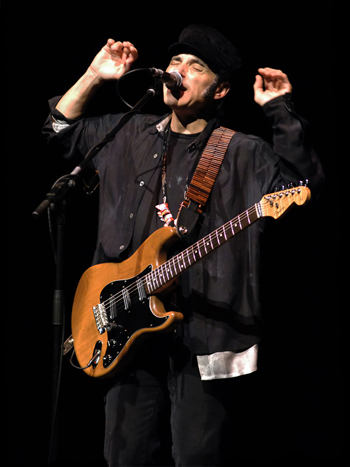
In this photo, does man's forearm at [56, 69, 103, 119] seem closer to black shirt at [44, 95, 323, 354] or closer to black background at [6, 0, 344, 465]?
black shirt at [44, 95, 323, 354]

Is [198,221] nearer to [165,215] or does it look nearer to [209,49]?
[165,215]

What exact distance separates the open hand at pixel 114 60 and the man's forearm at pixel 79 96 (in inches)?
1.3

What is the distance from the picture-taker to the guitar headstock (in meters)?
2.11

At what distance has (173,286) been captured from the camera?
7.92ft

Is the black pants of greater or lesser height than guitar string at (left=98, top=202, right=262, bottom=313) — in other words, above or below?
below

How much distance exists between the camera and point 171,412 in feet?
7.97

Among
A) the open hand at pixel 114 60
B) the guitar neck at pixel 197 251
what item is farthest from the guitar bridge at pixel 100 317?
the open hand at pixel 114 60

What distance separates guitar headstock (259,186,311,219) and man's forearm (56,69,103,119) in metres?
1.06

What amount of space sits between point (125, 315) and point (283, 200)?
0.81 meters

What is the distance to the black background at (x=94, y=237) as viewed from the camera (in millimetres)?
2877

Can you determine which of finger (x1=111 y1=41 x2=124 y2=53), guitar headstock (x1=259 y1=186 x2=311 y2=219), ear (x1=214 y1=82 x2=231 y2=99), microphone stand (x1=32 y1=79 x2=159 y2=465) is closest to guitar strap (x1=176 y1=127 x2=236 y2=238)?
ear (x1=214 y1=82 x2=231 y2=99)

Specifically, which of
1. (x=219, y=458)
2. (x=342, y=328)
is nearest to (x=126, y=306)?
(x=219, y=458)

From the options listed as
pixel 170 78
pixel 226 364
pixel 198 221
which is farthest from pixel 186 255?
pixel 170 78

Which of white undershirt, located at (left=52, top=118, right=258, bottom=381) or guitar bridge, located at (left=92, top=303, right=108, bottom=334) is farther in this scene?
guitar bridge, located at (left=92, top=303, right=108, bottom=334)
